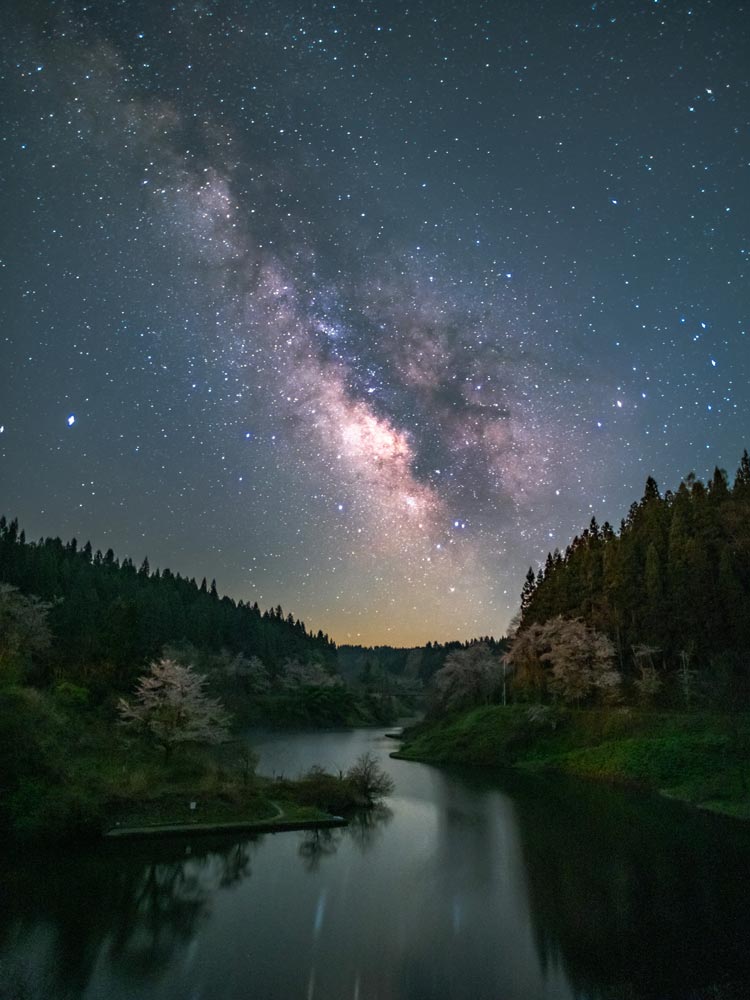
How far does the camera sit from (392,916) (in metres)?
21.0

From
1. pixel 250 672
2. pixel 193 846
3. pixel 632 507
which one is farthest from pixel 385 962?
pixel 250 672

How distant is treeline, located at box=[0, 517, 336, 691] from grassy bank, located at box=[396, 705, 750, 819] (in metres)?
35.1

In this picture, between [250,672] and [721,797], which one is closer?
[721,797]

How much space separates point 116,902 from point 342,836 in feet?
45.0

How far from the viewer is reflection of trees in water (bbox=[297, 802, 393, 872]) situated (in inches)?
1109

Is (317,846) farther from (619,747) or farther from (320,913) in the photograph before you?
(619,747)

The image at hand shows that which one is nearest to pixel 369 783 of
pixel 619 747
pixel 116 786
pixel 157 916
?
pixel 116 786

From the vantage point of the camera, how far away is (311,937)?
61.7 feet

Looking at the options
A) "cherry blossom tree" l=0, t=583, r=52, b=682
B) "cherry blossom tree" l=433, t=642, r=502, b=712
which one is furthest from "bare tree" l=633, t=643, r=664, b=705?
"cherry blossom tree" l=0, t=583, r=52, b=682

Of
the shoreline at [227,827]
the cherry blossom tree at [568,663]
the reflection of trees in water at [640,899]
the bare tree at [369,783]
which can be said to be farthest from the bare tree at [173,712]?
the cherry blossom tree at [568,663]

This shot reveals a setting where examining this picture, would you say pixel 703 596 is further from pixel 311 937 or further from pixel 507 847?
pixel 311 937

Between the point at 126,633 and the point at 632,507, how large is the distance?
236 ft

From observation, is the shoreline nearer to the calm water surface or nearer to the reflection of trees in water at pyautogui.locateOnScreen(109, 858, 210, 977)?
the calm water surface

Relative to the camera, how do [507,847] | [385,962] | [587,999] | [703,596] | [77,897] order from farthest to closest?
[703,596], [507,847], [77,897], [385,962], [587,999]
